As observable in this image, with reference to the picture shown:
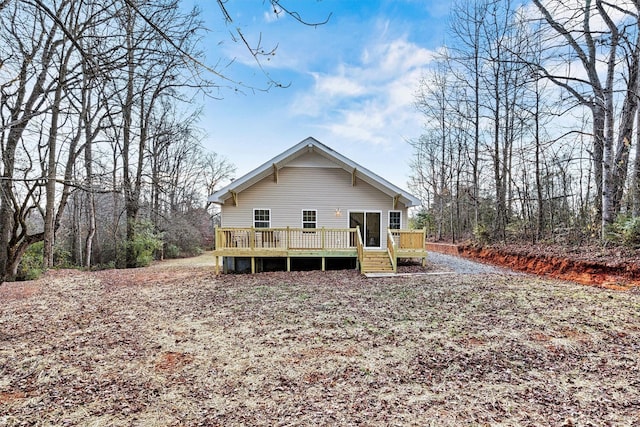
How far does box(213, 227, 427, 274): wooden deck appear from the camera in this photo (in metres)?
11.0

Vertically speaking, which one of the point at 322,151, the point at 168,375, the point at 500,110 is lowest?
the point at 168,375

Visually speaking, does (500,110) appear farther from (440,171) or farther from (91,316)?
(91,316)

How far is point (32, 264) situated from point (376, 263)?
1291cm

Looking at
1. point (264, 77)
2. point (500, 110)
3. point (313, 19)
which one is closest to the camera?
point (313, 19)

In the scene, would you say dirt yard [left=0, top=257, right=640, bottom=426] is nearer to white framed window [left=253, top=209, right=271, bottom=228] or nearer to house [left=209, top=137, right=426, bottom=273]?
house [left=209, top=137, right=426, bottom=273]

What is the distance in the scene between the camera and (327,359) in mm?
4164

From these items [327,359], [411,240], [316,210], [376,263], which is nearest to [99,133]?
[316,210]

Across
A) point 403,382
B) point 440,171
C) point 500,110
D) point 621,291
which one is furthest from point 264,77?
point 440,171

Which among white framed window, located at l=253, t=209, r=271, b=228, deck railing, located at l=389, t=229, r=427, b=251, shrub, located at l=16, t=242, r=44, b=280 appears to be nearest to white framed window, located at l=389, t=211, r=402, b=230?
deck railing, located at l=389, t=229, r=427, b=251

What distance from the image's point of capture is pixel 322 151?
1234 cm

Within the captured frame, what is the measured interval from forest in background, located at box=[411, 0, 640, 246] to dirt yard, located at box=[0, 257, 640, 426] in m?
5.49

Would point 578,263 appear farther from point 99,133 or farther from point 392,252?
point 99,133

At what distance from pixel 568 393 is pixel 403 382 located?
5.64 feet

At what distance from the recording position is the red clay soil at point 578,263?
25.8 ft
